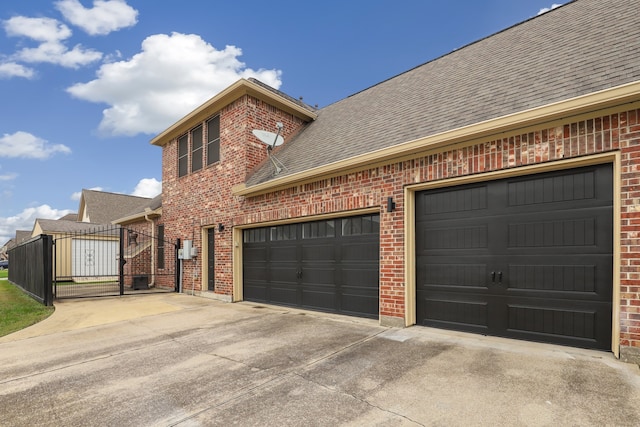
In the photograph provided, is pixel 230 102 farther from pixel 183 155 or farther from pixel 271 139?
pixel 183 155

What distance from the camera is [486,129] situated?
4.95 metres

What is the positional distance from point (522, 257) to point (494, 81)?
11.7ft

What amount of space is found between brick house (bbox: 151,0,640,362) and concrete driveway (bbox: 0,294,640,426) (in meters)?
0.66

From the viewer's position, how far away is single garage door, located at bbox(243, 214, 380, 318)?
6.88m

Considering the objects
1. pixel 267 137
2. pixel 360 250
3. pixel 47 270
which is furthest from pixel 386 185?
pixel 47 270

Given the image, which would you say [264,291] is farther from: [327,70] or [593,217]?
[327,70]

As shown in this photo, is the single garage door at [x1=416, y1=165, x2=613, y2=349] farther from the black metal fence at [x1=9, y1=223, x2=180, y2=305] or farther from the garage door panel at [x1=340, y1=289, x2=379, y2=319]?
the black metal fence at [x1=9, y1=223, x2=180, y2=305]

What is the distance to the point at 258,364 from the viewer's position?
432 cm

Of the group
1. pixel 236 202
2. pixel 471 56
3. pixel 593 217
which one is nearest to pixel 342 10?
pixel 471 56

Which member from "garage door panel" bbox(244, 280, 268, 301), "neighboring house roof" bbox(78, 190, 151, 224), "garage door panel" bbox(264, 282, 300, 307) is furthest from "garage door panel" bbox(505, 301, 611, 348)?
"neighboring house roof" bbox(78, 190, 151, 224)

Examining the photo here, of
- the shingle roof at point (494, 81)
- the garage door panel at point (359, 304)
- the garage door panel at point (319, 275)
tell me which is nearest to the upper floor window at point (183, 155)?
the shingle roof at point (494, 81)

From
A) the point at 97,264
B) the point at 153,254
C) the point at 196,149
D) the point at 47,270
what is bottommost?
the point at 97,264

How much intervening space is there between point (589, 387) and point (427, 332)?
2435 mm

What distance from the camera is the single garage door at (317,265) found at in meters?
6.88
